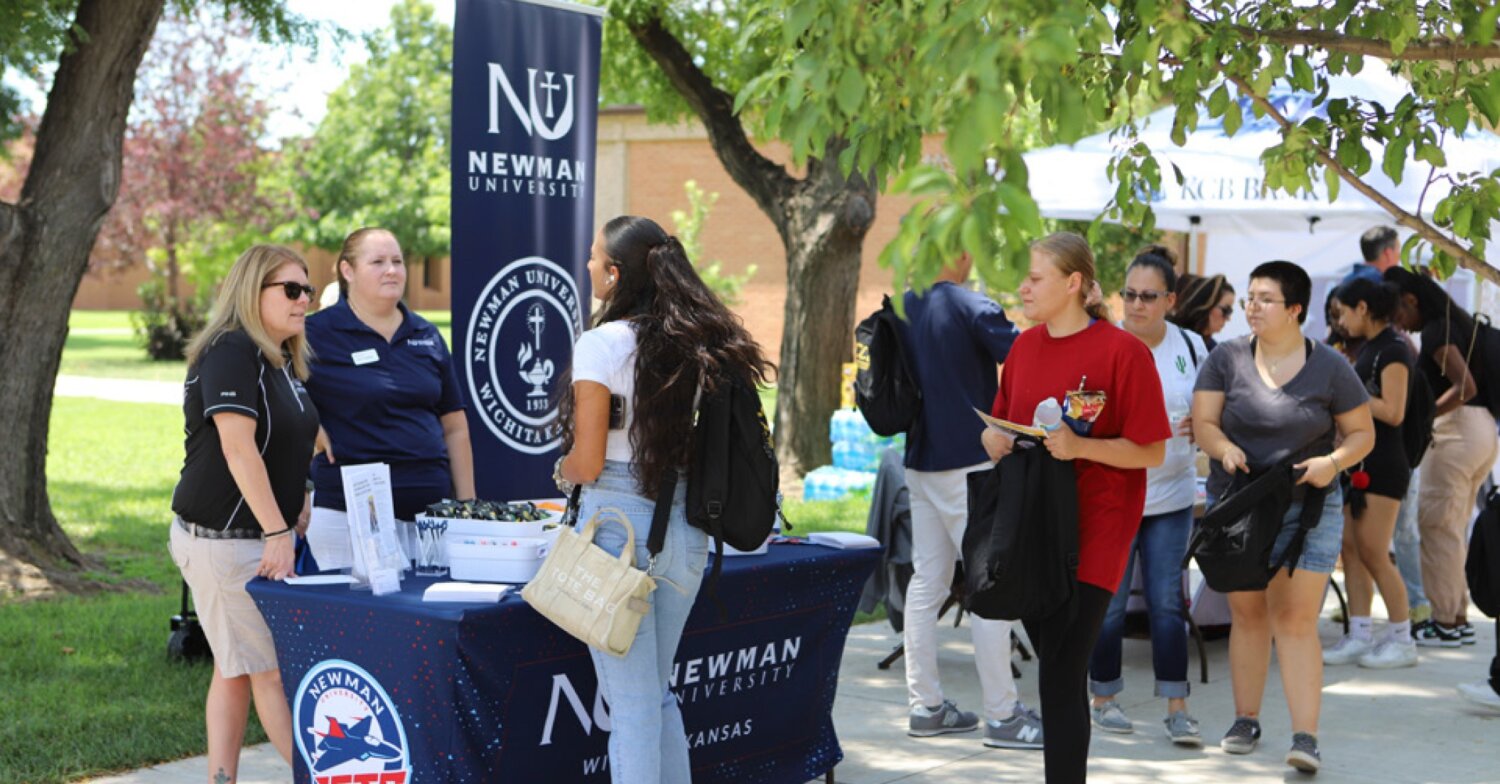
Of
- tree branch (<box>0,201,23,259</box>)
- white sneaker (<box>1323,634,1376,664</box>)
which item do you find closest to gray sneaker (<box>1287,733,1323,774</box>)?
white sneaker (<box>1323,634,1376,664</box>)

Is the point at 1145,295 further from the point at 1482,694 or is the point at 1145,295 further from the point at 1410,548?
the point at 1410,548

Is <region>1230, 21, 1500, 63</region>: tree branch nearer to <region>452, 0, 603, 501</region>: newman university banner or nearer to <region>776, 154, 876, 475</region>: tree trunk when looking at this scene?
<region>452, 0, 603, 501</region>: newman university banner

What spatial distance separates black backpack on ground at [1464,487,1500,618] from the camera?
6242 mm

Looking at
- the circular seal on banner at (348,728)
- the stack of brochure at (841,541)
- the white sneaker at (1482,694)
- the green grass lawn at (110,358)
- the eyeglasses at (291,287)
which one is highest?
the eyeglasses at (291,287)

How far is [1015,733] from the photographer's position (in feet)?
19.5

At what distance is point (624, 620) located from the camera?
13.0 feet

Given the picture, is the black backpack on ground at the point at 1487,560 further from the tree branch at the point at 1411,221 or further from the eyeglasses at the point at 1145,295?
the tree branch at the point at 1411,221

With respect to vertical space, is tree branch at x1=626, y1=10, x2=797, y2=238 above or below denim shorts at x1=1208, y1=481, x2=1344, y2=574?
above

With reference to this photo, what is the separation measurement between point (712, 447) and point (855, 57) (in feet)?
4.58

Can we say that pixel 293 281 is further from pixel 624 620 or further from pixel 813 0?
pixel 813 0

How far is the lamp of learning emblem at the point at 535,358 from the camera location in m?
6.26

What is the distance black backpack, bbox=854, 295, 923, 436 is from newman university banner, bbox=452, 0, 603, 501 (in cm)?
128

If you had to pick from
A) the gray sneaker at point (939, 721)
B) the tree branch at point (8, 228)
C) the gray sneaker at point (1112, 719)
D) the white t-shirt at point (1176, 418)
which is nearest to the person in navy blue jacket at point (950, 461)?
the gray sneaker at point (939, 721)

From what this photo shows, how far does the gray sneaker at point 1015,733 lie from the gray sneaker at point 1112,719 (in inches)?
18.0
